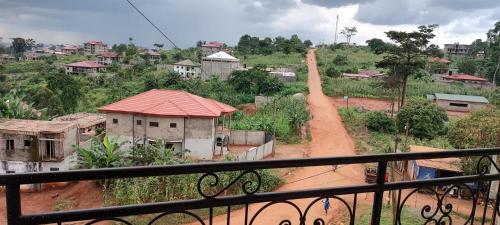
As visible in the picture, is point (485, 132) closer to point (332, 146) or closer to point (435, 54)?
point (332, 146)

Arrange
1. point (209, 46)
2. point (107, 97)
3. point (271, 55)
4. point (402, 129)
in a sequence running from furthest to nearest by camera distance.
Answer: point (209, 46), point (271, 55), point (107, 97), point (402, 129)

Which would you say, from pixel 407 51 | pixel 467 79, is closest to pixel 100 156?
pixel 407 51

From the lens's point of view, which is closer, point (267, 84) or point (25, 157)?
point (25, 157)

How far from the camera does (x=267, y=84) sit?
107 ft

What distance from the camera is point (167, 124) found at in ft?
55.6

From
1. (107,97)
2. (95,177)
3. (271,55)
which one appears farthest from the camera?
(271,55)

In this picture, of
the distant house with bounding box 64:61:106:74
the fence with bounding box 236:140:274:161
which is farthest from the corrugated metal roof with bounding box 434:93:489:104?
the distant house with bounding box 64:61:106:74

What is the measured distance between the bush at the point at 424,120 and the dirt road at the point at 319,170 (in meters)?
3.46

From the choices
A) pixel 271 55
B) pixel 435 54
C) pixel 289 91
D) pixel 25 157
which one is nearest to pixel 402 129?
pixel 435 54

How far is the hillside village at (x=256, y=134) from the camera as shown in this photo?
10.9 m

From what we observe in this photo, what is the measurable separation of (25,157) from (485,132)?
1604cm

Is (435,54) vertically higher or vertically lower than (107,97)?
higher

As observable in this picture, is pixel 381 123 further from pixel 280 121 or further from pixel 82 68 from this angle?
pixel 82 68

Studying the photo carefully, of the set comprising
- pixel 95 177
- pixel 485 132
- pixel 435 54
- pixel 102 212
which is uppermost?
pixel 435 54
